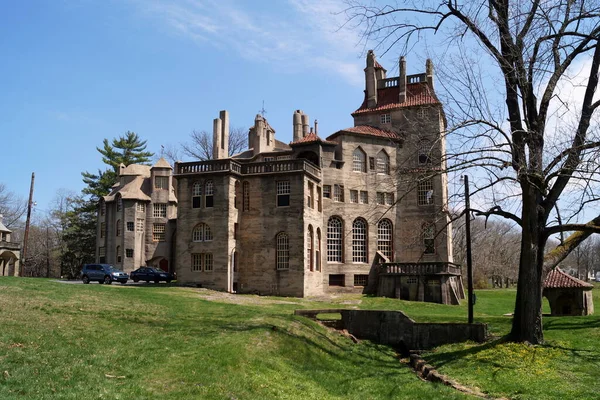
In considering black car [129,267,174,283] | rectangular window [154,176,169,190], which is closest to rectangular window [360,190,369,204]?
black car [129,267,174,283]

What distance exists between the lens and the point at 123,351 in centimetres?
1528

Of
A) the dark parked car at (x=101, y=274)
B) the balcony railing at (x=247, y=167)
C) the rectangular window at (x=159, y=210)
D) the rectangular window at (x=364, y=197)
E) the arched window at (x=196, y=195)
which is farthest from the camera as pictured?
the rectangular window at (x=159, y=210)

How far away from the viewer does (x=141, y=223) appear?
56.7m

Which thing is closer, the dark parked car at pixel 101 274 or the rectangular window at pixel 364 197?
the dark parked car at pixel 101 274

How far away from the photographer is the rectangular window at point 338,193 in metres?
48.7

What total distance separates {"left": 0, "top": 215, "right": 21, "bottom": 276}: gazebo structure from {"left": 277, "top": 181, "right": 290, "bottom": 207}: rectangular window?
3532cm

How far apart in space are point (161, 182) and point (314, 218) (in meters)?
20.1

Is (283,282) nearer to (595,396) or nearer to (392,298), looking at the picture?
(392,298)

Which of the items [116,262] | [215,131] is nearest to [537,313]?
[215,131]

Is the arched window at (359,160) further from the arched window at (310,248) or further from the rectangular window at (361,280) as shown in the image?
the rectangular window at (361,280)

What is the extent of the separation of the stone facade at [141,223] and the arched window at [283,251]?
16.3m

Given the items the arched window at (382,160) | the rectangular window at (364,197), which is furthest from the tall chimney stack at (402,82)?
the rectangular window at (364,197)

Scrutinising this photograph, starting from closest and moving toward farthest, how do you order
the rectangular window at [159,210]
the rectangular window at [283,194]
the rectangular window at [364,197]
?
the rectangular window at [283,194], the rectangular window at [364,197], the rectangular window at [159,210]

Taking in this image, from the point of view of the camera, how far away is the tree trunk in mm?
19828
